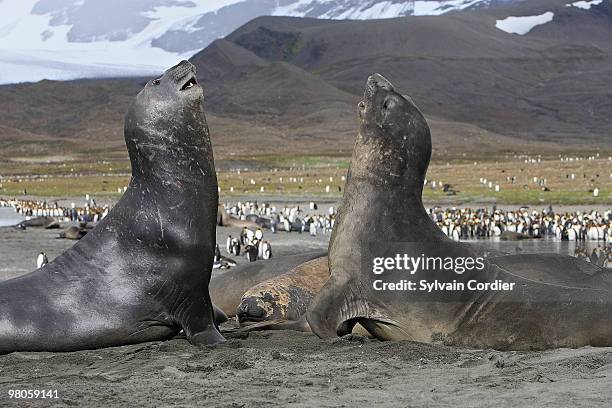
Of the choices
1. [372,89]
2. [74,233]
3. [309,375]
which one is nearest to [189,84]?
[372,89]

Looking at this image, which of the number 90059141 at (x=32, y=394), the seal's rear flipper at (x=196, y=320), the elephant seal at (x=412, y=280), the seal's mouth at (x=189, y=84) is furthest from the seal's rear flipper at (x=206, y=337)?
the seal's mouth at (x=189, y=84)

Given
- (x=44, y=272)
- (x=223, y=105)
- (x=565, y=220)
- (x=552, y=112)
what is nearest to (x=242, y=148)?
(x=223, y=105)

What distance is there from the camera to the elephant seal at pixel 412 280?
24.0 ft

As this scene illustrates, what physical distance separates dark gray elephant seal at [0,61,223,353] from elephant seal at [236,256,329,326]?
1.29m

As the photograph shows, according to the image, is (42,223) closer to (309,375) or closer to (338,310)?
(338,310)

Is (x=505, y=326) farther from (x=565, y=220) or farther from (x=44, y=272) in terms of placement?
(x=565, y=220)

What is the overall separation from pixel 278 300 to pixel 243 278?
175 cm

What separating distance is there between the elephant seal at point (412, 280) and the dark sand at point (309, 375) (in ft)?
0.91

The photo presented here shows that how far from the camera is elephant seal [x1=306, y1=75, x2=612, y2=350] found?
733cm

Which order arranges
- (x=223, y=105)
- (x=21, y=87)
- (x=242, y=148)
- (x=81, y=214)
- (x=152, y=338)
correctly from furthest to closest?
(x=21, y=87) < (x=223, y=105) < (x=242, y=148) < (x=81, y=214) < (x=152, y=338)

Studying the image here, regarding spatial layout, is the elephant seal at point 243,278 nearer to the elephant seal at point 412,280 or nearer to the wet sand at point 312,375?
the elephant seal at point 412,280

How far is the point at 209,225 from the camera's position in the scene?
8.23 m

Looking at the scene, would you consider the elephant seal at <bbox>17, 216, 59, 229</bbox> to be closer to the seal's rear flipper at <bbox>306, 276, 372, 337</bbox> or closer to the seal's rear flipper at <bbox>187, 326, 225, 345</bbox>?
the seal's rear flipper at <bbox>187, 326, 225, 345</bbox>

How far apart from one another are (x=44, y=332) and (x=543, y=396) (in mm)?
4182
